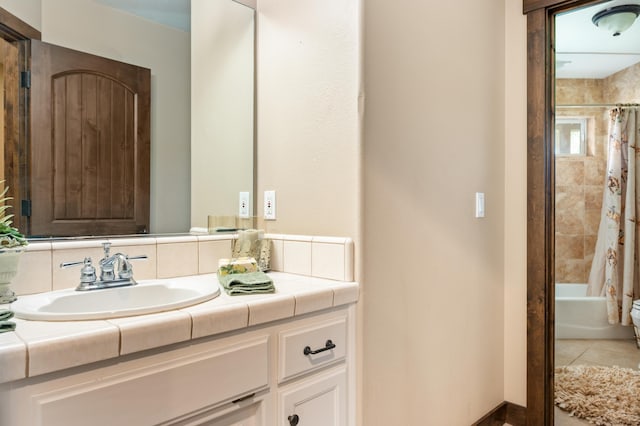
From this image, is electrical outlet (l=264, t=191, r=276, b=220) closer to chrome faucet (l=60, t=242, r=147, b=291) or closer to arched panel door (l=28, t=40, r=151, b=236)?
arched panel door (l=28, t=40, r=151, b=236)

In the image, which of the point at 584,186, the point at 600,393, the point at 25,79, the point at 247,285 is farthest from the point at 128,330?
the point at 584,186

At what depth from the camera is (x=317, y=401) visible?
125cm

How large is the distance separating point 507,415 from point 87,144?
2.32 m

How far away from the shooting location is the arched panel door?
1264 millimetres

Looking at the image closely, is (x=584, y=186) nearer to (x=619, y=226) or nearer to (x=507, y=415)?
(x=619, y=226)

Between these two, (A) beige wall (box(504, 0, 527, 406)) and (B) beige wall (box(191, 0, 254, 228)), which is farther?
(A) beige wall (box(504, 0, 527, 406))

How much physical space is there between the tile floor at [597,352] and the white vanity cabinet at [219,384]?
6.68 feet

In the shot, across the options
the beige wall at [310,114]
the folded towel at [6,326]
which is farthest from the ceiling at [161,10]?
the folded towel at [6,326]

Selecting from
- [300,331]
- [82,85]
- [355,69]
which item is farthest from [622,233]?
[82,85]

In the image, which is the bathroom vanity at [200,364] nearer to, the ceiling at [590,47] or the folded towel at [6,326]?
the folded towel at [6,326]

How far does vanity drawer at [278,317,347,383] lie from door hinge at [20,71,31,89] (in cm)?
109

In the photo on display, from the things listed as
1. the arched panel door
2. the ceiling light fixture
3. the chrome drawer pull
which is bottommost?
the chrome drawer pull

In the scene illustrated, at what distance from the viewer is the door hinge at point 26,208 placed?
1225mm

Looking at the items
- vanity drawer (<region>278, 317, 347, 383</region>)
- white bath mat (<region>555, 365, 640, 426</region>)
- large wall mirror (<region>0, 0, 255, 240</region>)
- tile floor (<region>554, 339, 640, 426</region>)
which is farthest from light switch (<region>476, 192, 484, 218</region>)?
tile floor (<region>554, 339, 640, 426</region>)
